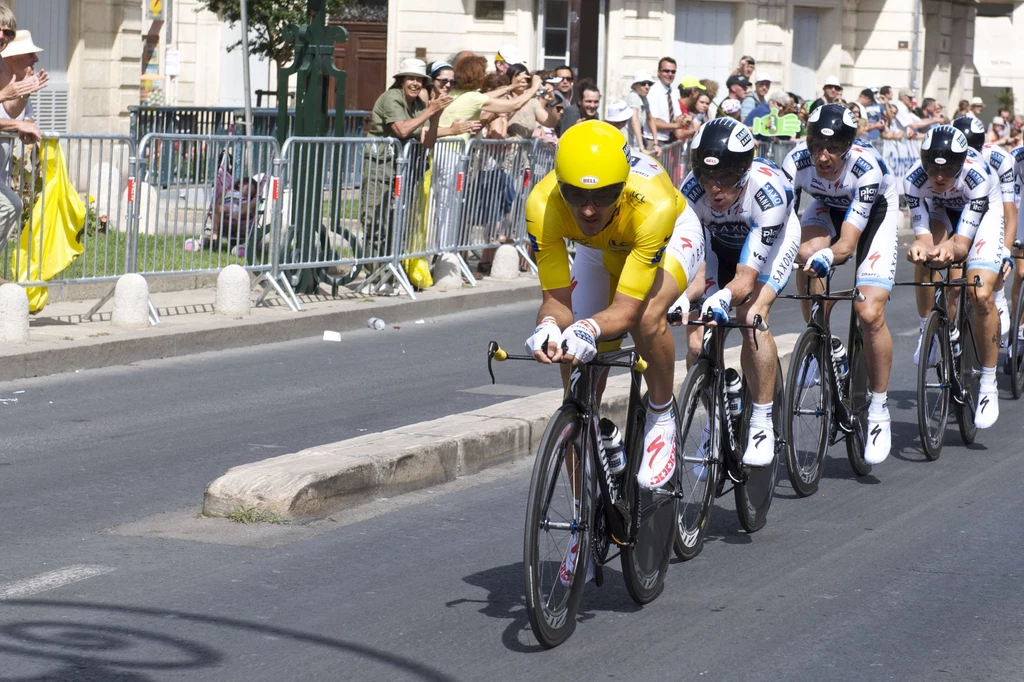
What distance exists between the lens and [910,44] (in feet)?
131

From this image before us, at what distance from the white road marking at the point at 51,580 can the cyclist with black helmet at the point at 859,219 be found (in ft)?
12.3

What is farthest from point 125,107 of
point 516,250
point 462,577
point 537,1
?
point 462,577

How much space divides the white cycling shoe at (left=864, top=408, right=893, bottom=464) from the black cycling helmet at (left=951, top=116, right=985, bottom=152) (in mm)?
2269

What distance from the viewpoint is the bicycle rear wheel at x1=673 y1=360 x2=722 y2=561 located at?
655 cm

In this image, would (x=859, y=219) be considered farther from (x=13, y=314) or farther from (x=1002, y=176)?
(x=13, y=314)

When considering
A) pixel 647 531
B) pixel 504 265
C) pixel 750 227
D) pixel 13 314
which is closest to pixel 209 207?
pixel 13 314

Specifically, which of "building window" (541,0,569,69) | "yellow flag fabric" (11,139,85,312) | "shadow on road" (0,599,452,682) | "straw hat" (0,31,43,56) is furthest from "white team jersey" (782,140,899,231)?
"building window" (541,0,569,69)

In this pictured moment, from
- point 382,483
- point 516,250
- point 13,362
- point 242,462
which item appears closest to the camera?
point 382,483

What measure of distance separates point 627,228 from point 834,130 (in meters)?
2.85

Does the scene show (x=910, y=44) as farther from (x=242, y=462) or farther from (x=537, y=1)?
(x=242, y=462)

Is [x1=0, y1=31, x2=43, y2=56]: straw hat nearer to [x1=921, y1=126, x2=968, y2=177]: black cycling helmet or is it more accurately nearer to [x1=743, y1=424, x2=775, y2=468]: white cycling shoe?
[x1=921, y1=126, x2=968, y2=177]: black cycling helmet

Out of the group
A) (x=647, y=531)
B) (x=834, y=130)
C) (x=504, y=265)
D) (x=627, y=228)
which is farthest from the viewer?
(x=504, y=265)

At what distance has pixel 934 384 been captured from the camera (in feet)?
30.5

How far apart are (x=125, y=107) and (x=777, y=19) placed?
17.8 m
